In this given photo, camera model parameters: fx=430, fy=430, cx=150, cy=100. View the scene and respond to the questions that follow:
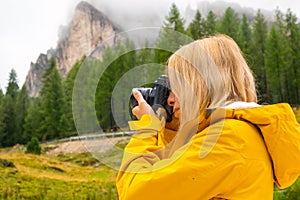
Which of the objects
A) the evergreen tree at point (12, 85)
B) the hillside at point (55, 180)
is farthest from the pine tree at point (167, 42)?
the evergreen tree at point (12, 85)

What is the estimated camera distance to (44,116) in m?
45.8

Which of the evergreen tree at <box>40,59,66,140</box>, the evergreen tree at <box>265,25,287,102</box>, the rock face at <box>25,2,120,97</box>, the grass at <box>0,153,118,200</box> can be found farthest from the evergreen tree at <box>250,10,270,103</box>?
the rock face at <box>25,2,120,97</box>

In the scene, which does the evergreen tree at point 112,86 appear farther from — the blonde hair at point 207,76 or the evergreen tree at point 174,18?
the evergreen tree at point 174,18

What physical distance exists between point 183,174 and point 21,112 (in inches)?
2042

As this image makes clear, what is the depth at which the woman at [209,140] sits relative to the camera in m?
1.33

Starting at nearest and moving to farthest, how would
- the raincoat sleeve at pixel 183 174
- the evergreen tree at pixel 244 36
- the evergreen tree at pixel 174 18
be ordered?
1. the raincoat sleeve at pixel 183 174
2. the evergreen tree at pixel 174 18
3. the evergreen tree at pixel 244 36

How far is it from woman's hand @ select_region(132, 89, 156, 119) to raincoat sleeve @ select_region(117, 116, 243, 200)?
16 centimetres

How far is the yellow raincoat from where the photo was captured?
4.36 ft

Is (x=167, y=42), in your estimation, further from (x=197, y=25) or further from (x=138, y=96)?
(x=197, y=25)

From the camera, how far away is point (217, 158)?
4.36 ft

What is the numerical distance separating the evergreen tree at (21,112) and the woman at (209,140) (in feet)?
163

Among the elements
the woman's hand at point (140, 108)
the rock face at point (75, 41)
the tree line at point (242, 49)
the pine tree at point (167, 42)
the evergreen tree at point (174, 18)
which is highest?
the rock face at point (75, 41)

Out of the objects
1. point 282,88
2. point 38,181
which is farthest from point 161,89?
point 282,88

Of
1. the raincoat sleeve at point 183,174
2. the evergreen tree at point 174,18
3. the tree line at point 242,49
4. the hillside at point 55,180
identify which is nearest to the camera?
the raincoat sleeve at point 183,174
